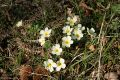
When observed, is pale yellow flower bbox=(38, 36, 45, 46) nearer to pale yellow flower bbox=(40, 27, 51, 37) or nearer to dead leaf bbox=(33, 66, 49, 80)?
pale yellow flower bbox=(40, 27, 51, 37)

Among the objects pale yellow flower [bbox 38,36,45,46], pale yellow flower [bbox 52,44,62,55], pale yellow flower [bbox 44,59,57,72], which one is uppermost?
pale yellow flower [bbox 38,36,45,46]

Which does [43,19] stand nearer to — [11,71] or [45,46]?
[45,46]

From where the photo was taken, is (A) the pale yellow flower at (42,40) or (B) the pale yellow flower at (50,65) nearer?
(B) the pale yellow flower at (50,65)

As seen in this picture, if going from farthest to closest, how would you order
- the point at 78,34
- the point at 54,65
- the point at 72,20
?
the point at 72,20 → the point at 78,34 → the point at 54,65

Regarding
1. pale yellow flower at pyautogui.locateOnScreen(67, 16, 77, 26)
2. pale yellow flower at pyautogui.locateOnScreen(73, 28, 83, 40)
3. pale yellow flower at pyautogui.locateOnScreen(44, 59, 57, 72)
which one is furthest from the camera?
pale yellow flower at pyautogui.locateOnScreen(67, 16, 77, 26)

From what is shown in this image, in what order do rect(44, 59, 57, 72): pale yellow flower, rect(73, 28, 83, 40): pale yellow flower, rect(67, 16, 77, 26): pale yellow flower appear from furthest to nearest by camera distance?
rect(67, 16, 77, 26): pale yellow flower < rect(73, 28, 83, 40): pale yellow flower < rect(44, 59, 57, 72): pale yellow flower

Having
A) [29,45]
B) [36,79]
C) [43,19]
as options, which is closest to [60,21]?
[43,19]

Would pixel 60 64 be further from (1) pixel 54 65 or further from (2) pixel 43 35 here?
(2) pixel 43 35

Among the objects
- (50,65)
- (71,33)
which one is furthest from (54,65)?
(71,33)

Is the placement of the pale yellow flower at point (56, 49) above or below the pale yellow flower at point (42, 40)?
below

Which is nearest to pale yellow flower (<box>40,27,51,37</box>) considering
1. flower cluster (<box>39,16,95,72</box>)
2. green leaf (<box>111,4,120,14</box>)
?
flower cluster (<box>39,16,95,72</box>)

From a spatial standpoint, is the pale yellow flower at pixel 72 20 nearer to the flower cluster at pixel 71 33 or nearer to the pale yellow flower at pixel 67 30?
the flower cluster at pixel 71 33

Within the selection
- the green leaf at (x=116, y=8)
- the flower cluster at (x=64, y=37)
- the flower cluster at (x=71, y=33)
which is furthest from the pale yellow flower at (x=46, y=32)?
the green leaf at (x=116, y=8)
